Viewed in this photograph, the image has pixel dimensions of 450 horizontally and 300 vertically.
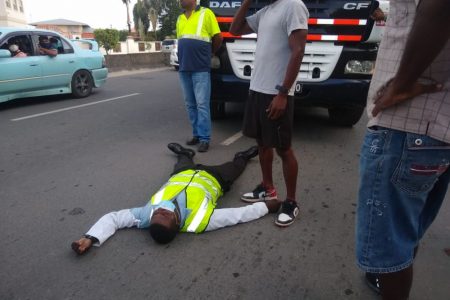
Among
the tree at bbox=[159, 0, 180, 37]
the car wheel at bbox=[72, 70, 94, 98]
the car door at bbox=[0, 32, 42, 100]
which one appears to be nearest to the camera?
the car door at bbox=[0, 32, 42, 100]

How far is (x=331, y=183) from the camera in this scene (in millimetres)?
3463

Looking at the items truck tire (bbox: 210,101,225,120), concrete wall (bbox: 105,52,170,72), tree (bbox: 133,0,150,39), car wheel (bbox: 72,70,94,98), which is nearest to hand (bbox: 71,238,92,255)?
truck tire (bbox: 210,101,225,120)

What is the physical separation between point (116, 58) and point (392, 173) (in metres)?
15.9

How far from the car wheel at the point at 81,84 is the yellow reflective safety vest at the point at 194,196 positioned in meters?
6.15

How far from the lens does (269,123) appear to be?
8.55 feet

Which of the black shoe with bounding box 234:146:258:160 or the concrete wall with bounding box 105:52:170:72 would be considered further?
the concrete wall with bounding box 105:52:170:72

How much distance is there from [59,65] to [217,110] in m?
3.97

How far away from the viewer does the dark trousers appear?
125 inches

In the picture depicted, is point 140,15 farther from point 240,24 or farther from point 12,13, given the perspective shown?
point 240,24

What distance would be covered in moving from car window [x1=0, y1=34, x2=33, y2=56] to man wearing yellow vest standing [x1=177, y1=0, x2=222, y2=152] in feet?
14.2

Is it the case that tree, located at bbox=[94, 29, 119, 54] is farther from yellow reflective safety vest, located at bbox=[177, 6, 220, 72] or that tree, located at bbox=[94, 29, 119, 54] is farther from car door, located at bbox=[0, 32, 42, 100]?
yellow reflective safety vest, located at bbox=[177, 6, 220, 72]

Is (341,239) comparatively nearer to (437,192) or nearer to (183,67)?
(437,192)

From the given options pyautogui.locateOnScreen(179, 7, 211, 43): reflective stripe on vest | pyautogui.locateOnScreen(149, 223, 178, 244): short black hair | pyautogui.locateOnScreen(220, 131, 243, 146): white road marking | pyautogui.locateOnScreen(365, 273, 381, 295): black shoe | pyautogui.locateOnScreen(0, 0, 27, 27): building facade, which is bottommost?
pyautogui.locateOnScreen(220, 131, 243, 146): white road marking

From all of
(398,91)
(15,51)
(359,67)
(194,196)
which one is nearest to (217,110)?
(359,67)
